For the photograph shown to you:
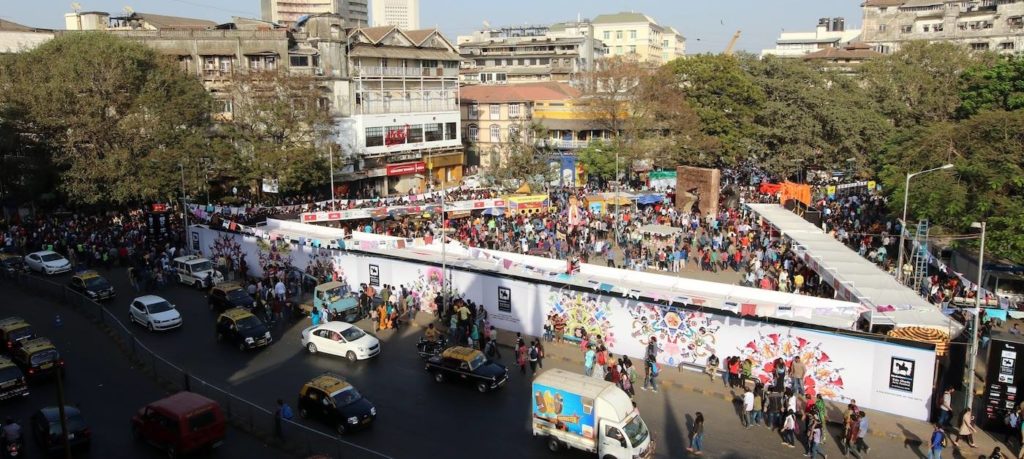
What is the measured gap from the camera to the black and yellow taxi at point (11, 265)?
1275 inches

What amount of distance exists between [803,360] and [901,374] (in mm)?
2361

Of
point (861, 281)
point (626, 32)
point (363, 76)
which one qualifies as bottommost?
point (861, 281)

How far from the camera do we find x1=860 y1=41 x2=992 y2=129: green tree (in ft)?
162

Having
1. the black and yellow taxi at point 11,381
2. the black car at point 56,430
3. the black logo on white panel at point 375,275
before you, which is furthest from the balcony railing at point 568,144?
the black car at point 56,430

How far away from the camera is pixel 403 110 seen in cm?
5997

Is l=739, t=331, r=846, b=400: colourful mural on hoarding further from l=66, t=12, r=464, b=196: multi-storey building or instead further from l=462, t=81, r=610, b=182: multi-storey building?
l=66, t=12, r=464, b=196: multi-storey building

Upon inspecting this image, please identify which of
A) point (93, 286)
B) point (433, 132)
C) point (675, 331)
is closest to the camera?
point (675, 331)

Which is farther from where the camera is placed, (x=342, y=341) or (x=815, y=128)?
(x=815, y=128)

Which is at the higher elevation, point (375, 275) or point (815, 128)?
point (815, 128)

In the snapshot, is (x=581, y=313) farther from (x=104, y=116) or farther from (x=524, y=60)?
(x=524, y=60)

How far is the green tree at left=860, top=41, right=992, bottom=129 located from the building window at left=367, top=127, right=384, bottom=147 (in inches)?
1527

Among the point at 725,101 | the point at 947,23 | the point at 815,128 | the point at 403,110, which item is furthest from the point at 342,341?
the point at 947,23

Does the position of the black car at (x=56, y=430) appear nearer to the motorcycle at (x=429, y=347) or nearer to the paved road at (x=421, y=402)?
the paved road at (x=421, y=402)

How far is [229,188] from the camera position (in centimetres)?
4900
